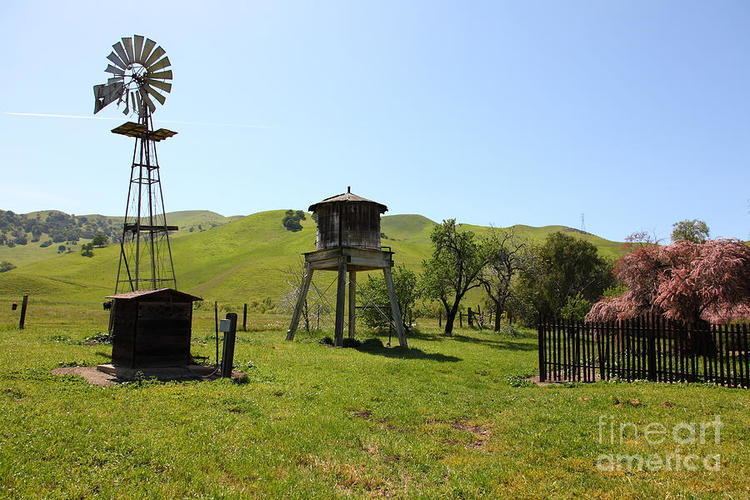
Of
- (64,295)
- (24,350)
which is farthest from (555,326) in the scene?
(64,295)

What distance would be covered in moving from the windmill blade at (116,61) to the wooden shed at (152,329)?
13386 millimetres

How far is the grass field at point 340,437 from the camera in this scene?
6.61m

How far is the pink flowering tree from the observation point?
19.1 meters

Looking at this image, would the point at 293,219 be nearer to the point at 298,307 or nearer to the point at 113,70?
the point at 298,307

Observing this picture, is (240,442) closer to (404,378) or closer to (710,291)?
(404,378)

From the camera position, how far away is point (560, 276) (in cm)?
4931

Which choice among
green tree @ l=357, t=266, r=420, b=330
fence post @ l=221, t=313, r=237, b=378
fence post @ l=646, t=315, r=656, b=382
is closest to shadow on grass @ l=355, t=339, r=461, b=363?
fence post @ l=646, t=315, r=656, b=382

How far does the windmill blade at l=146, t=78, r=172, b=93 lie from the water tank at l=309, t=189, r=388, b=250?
29.4 ft

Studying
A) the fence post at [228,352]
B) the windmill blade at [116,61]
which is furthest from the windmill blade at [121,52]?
the fence post at [228,352]

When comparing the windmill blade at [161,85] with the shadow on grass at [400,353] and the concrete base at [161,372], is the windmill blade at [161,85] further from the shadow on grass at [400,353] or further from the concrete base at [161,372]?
the shadow on grass at [400,353]

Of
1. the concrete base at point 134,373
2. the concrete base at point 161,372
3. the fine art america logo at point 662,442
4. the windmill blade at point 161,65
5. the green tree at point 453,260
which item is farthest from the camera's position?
the green tree at point 453,260

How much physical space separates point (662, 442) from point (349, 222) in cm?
1825

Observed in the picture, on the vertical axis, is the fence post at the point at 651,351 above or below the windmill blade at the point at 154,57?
below

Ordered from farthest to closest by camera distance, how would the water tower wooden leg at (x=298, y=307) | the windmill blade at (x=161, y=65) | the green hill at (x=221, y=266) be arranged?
the green hill at (x=221, y=266) < the water tower wooden leg at (x=298, y=307) < the windmill blade at (x=161, y=65)
